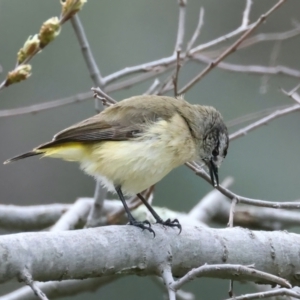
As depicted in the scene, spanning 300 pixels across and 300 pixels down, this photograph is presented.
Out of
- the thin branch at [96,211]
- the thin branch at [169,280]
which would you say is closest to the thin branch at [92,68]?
the thin branch at [96,211]

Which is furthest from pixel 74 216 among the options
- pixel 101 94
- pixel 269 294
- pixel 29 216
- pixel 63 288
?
pixel 269 294

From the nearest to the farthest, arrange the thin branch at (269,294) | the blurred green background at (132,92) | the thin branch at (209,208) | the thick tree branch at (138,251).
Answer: the thin branch at (269,294)
the thick tree branch at (138,251)
the thin branch at (209,208)
the blurred green background at (132,92)

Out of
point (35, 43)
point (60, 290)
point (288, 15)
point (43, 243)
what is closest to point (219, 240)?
point (43, 243)

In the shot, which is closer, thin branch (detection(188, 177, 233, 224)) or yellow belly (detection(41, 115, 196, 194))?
yellow belly (detection(41, 115, 196, 194))

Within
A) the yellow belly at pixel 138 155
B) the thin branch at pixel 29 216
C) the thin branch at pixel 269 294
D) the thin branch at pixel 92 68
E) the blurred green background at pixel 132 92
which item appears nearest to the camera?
the thin branch at pixel 269 294

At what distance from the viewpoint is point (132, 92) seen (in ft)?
21.3

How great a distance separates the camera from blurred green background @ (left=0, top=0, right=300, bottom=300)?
6.31 m

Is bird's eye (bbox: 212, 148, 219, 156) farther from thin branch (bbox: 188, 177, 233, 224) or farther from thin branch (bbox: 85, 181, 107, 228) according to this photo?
thin branch (bbox: 188, 177, 233, 224)

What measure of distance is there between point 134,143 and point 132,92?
3.43 m

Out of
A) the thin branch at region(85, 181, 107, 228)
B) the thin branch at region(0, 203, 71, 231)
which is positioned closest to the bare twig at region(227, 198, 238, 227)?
the thin branch at region(85, 181, 107, 228)

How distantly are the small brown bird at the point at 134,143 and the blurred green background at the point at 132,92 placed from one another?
270 centimetres

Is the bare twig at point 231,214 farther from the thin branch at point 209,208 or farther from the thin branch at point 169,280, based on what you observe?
the thin branch at point 209,208

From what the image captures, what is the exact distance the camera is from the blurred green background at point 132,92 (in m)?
6.31

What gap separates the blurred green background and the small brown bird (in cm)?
270
